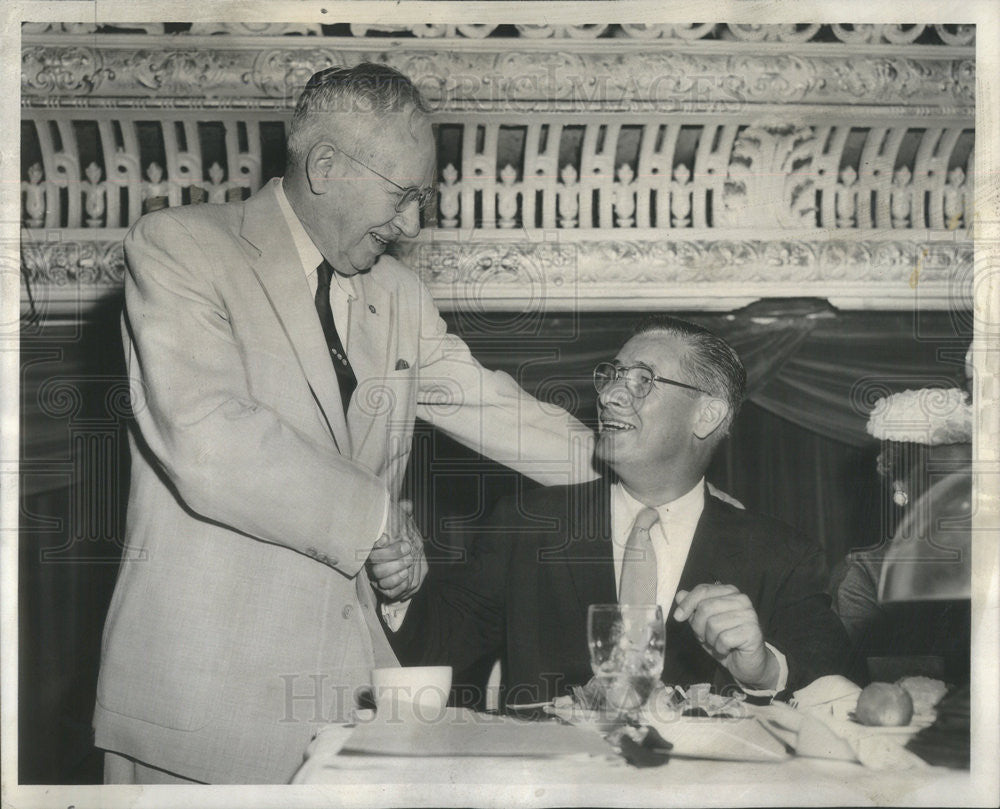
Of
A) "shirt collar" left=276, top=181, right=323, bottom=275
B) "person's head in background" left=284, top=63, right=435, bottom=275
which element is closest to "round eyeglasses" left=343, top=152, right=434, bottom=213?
"person's head in background" left=284, top=63, right=435, bottom=275

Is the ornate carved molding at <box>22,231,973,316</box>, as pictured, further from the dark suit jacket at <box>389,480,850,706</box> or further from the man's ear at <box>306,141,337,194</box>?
the dark suit jacket at <box>389,480,850,706</box>

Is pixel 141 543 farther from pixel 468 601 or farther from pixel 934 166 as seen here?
pixel 934 166

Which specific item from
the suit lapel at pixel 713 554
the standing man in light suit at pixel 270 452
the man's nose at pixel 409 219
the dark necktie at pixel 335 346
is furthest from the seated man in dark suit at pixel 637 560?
the man's nose at pixel 409 219

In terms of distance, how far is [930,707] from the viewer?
370 cm

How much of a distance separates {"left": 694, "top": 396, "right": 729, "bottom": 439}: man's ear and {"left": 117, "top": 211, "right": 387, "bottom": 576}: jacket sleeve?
0.89m

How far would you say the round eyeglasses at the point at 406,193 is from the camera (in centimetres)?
365

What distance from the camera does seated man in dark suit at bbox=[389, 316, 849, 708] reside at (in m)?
3.65

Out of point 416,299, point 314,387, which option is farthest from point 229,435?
point 416,299

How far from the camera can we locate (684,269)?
3.99 metres

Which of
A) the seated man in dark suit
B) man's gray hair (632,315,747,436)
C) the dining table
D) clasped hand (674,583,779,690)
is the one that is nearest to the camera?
the dining table

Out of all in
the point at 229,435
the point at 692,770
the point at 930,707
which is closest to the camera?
the point at 692,770

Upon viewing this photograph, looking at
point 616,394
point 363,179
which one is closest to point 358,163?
point 363,179

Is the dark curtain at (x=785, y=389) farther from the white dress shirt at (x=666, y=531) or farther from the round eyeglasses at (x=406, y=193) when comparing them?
the round eyeglasses at (x=406, y=193)

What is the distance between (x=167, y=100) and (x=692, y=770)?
2.36 metres
